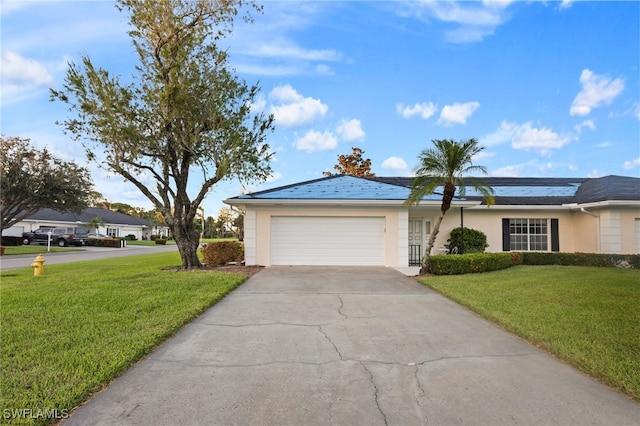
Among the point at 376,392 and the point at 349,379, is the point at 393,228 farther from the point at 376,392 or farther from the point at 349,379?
the point at 376,392

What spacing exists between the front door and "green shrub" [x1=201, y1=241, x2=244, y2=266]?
7.49 meters

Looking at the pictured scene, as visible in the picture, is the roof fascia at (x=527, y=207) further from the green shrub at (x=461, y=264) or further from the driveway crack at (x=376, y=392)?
the driveway crack at (x=376, y=392)

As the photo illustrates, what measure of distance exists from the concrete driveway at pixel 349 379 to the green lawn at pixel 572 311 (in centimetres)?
28

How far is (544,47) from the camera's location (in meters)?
11.7

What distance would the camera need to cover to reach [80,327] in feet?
17.2

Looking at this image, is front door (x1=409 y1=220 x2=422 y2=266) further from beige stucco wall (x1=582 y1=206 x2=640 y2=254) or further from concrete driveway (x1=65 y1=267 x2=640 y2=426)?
concrete driveway (x1=65 y1=267 x2=640 y2=426)

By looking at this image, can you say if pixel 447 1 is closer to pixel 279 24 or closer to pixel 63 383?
pixel 279 24

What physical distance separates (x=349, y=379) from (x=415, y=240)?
12.4 metres

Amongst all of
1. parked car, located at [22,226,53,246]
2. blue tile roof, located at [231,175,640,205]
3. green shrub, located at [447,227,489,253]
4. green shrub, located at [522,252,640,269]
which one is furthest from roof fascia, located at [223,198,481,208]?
parked car, located at [22,226,53,246]

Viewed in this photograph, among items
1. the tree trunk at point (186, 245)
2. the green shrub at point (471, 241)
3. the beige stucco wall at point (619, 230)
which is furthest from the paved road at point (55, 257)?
the beige stucco wall at point (619, 230)

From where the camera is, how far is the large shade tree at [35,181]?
2391cm

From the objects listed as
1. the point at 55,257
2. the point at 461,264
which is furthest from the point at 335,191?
the point at 55,257

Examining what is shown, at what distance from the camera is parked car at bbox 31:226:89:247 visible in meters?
32.7

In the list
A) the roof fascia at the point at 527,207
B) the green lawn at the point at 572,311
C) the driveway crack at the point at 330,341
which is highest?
the roof fascia at the point at 527,207
